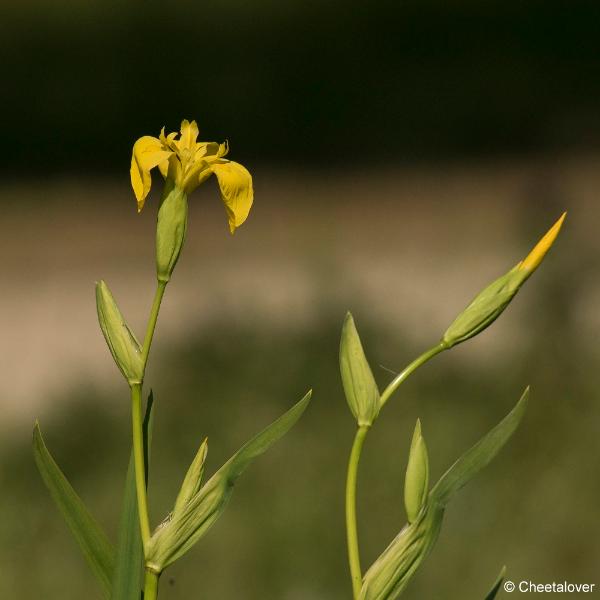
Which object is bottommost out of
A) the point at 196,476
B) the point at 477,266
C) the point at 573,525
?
the point at 573,525

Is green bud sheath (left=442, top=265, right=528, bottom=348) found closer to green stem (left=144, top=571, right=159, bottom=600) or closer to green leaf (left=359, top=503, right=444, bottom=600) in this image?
green leaf (left=359, top=503, right=444, bottom=600)

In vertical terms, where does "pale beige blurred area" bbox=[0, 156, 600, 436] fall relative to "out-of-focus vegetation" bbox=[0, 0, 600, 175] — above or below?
below

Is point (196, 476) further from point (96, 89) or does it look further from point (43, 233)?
point (96, 89)

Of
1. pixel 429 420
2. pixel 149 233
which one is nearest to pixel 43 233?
pixel 149 233
